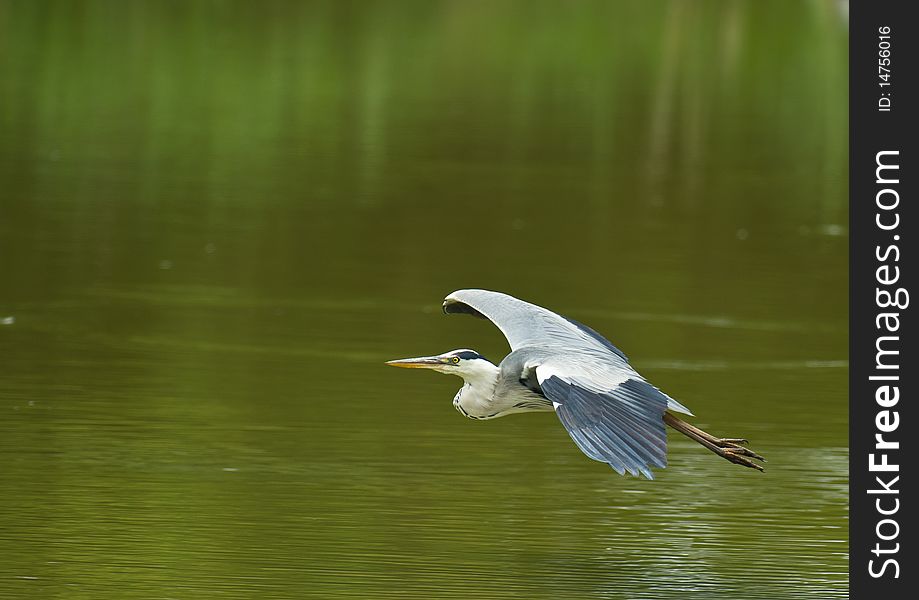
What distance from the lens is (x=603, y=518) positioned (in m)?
10.0

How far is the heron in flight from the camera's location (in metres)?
7.68

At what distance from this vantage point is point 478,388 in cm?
895

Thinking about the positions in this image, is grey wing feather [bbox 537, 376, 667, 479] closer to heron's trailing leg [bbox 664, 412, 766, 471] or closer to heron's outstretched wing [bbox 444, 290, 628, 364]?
heron's trailing leg [bbox 664, 412, 766, 471]

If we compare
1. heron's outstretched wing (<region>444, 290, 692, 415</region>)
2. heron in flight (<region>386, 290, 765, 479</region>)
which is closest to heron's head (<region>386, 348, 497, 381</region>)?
heron in flight (<region>386, 290, 765, 479</region>)

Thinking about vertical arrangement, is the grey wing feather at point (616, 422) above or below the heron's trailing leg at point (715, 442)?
above

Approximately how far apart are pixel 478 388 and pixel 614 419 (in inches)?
48.7

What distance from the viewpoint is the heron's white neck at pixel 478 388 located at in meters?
8.91

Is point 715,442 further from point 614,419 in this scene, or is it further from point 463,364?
point 614,419

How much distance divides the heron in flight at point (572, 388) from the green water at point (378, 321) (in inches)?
26.6

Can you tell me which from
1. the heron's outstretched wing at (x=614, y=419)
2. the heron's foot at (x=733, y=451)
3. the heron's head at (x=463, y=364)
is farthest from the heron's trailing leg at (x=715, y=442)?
the heron's head at (x=463, y=364)

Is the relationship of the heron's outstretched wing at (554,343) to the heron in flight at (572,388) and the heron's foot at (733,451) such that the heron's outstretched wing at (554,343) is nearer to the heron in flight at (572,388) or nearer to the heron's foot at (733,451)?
the heron in flight at (572,388)

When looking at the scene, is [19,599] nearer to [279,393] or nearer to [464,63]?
[279,393]

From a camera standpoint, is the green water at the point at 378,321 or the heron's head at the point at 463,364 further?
the green water at the point at 378,321
